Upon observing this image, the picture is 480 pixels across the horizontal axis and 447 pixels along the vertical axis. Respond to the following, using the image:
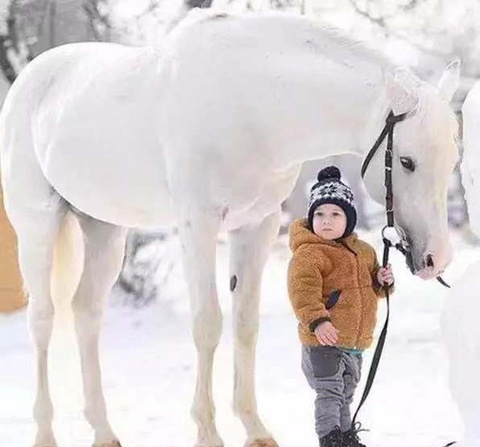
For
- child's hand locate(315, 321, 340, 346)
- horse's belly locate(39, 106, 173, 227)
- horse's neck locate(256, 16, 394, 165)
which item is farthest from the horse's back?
child's hand locate(315, 321, 340, 346)

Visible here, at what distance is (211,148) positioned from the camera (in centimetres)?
159

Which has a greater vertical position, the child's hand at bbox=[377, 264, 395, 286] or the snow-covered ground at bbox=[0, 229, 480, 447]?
the child's hand at bbox=[377, 264, 395, 286]

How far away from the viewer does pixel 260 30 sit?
1.63m

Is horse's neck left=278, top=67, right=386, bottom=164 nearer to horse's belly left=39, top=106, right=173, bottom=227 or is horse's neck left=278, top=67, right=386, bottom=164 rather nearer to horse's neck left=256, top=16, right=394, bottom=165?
horse's neck left=256, top=16, right=394, bottom=165

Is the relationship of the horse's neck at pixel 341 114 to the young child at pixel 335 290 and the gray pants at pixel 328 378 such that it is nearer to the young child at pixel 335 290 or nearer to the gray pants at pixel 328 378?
the young child at pixel 335 290

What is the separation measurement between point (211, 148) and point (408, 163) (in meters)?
0.31

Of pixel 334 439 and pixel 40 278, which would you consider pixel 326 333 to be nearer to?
pixel 334 439

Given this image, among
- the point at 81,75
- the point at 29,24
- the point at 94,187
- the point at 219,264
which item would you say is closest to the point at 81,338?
the point at 94,187

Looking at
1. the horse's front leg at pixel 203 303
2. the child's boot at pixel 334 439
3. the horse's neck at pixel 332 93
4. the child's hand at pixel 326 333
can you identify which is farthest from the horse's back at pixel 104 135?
the child's boot at pixel 334 439

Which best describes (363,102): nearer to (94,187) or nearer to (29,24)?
(94,187)

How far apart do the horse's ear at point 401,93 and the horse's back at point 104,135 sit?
40 cm

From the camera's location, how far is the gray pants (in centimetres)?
A: 160

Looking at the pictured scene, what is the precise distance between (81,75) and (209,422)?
689mm

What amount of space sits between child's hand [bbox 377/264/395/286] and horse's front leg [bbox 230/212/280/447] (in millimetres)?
250
